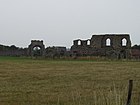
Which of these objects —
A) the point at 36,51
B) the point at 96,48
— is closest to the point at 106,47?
the point at 96,48

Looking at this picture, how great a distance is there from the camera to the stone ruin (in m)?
59.1

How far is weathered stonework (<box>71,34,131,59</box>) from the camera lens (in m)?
58.9

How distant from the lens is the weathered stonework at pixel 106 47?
5888 cm

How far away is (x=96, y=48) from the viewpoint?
60.8 meters

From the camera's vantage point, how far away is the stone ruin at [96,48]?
5906cm

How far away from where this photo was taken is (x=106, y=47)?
60.8 metres

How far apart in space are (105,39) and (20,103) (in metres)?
54.0

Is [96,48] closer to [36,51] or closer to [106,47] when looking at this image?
[106,47]

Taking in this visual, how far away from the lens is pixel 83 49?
6206 cm

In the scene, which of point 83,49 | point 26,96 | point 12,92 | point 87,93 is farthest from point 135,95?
point 83,49

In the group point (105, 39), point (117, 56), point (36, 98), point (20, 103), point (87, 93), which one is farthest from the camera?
point (105, 39)

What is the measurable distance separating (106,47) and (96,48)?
1.93 meters

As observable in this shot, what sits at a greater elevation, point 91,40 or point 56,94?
point 91,40

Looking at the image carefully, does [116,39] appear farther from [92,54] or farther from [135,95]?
[135,95]
